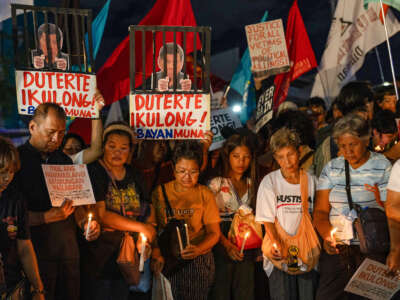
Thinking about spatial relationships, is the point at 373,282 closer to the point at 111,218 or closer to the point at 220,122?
the point at 111,218

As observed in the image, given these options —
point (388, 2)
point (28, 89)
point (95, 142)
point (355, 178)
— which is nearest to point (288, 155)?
point (355, 178)

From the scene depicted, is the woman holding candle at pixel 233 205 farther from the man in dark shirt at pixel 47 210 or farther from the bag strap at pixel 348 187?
the man in dark shirt at pixel 47 210

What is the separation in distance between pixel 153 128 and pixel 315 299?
216cm

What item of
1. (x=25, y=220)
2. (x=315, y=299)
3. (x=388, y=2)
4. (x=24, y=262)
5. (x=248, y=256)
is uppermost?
(x=388, y=2)

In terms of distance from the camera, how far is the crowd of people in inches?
123

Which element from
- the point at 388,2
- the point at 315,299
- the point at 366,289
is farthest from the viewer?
the point at 388,2

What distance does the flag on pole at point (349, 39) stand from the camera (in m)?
6.80

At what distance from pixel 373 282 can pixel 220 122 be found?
9.61 ft

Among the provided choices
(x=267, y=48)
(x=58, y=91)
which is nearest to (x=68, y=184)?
(x=58, y=91)

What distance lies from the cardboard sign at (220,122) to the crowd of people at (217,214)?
3.71 feet

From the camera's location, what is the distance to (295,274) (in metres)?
3.66

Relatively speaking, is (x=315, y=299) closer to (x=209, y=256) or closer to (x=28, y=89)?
(x=209, y=256)

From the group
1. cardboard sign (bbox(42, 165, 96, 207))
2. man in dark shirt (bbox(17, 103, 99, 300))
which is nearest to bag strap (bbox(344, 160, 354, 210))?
cardboard sign (bbox(42, 165, 96, 207))

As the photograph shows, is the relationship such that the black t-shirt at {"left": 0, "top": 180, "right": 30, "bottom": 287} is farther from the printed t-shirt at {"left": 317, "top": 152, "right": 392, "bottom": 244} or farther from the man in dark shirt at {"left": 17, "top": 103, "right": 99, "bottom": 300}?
the printed t-shirt at {"left": 317, "top": 152, "right": 392, "bottom": 244}
